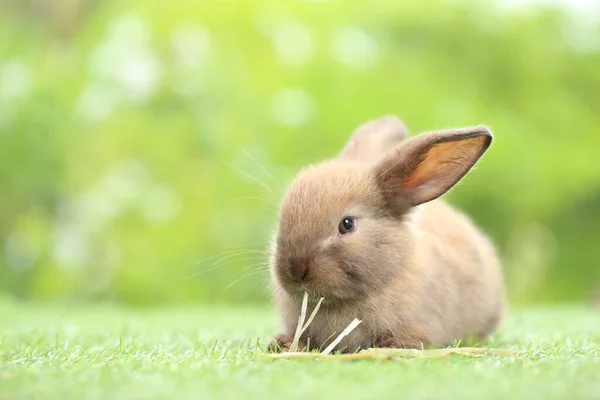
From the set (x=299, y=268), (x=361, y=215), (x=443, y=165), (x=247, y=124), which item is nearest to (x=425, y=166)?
(x=443, y=165)

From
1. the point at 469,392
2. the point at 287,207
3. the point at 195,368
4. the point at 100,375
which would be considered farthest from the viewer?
the point at 287,207

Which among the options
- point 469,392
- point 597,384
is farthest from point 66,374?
point 597,384

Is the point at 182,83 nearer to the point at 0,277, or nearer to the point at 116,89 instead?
the point at 116,89

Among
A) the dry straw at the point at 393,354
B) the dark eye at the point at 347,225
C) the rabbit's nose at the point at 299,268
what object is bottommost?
the dry straw at the point at 393,354

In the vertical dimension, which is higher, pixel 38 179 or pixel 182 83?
pixel 182 83

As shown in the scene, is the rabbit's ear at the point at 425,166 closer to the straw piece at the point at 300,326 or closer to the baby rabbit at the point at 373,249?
the baby rabbit at the point at 373,249

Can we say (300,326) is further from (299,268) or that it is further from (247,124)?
(247,124)

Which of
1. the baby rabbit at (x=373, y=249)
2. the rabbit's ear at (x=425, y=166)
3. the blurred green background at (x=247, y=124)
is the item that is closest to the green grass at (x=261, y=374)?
the baby rabbit at (x=373, y=249)
